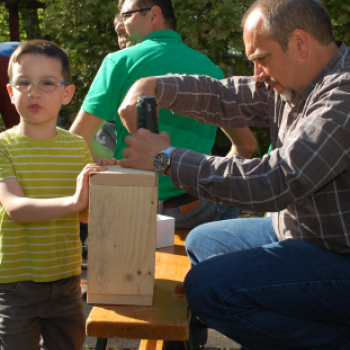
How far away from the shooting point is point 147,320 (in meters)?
1.49

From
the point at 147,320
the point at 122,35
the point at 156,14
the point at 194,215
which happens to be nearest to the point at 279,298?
the point at 147,320

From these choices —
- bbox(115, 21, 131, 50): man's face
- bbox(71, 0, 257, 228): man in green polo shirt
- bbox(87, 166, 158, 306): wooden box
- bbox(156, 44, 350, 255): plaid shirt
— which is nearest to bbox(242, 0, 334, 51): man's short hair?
bbox(156, 44, 350, 255): plaid shirt

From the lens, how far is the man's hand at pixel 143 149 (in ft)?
5.55

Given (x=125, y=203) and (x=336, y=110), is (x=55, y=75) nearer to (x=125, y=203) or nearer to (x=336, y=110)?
(x=125, y=203)

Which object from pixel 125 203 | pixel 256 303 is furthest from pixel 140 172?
pixel 256 303

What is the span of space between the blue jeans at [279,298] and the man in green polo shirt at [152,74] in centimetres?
99

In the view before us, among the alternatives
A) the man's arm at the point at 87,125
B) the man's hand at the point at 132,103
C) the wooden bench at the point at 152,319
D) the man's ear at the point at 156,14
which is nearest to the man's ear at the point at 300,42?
the man's hand at the point at 132,103

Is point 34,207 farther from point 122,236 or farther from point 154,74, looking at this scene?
point 154,74

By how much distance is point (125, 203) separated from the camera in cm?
153

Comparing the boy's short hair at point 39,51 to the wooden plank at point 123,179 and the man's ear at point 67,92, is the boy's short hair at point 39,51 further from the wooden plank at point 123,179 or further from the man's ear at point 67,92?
the wooden plank at point 123,179

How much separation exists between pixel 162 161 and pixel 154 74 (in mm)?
1099

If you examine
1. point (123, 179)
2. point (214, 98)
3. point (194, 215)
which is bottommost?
point (194, 215)

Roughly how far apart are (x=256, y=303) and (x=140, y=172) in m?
0.66

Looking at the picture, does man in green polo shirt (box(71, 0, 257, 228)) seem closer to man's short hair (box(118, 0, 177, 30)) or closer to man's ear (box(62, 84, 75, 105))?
man's short hair (box(118, 0, 177, 30))
